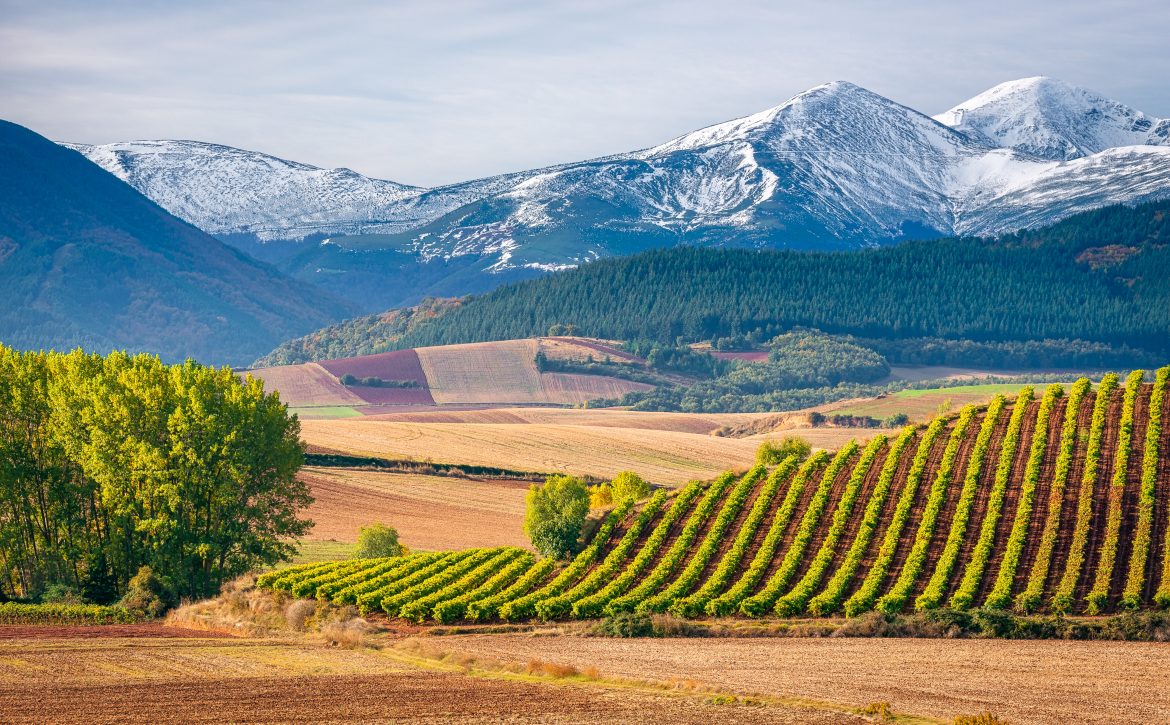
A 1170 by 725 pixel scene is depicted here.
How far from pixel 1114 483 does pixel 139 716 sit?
47540 millimetres

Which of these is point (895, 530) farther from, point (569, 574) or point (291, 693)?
point (291, 693)

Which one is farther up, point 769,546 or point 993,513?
point 993,513

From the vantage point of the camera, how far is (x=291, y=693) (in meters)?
43.9

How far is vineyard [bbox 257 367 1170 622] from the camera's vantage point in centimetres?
6172

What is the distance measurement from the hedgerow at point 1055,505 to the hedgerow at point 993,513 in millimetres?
2146

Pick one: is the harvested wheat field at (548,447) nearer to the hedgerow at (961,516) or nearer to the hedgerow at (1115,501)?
the hedgerow at (961,516)

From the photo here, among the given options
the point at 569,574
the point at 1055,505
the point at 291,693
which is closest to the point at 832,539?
the point at 1055,505

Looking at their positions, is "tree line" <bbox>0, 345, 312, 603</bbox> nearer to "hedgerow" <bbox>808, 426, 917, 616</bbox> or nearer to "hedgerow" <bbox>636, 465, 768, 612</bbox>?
"hedgerow" <bbox>636, 465, 768, 612</bbox>

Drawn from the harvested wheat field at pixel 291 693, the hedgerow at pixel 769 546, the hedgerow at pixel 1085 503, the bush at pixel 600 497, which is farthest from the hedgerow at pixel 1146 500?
the bush at pixel 600 497

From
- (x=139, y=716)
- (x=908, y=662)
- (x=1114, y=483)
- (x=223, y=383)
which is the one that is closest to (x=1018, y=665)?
(x=908, y=662)

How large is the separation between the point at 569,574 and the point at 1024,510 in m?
22.0

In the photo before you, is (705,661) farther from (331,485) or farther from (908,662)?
(331,485)

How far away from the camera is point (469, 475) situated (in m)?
127

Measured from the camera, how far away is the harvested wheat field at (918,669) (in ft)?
135
